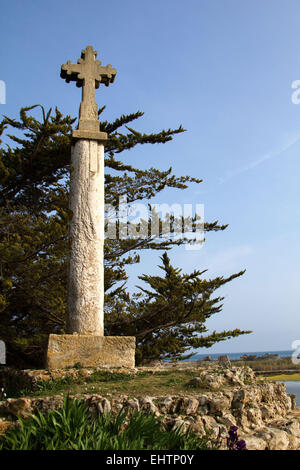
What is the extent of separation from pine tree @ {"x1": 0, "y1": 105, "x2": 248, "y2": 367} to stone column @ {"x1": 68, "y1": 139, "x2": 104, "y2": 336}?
1.68 meters

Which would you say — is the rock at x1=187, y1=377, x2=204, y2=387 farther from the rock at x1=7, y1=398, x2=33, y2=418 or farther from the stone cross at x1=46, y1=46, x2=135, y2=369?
the rock at x1=7, y1=398, x2=33, y2=418

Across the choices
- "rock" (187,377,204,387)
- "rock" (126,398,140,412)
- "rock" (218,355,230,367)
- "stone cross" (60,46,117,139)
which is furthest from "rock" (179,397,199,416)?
"stone cross" (60,46,117,139)

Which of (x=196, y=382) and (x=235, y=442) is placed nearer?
(x=235, y=442)

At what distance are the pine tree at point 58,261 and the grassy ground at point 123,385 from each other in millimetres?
3219

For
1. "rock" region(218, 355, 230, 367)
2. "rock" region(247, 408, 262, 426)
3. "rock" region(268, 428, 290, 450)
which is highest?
"rock" region(218, 355, 230, 367)

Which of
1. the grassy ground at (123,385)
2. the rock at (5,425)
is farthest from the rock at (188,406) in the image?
the rock at (5,425)

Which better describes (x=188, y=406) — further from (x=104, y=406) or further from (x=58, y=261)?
(x=58, y=261)

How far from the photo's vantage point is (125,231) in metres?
13.0

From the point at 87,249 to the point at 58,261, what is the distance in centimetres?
282

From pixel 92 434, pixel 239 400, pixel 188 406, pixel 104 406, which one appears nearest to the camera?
pixel 92 434

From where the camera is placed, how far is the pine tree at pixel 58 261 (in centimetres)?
898

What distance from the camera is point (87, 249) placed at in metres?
6.82

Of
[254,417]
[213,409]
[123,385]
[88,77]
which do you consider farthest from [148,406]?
[88,77]

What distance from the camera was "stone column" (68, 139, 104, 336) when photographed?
652 cm
